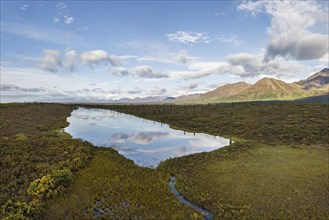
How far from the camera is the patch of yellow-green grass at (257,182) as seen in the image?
23.0 m

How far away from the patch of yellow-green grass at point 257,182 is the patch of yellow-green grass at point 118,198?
Result: 9.64 feet

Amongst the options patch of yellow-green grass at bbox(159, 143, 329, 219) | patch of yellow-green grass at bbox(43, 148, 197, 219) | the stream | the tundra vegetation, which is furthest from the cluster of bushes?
patch of yellow-green grass at bbox(159, 143, 329, 219)

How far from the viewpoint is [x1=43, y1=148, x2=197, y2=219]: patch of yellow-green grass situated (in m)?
21.5

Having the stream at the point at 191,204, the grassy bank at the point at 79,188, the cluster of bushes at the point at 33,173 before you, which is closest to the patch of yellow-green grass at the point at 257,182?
the stream at the point at 191,204

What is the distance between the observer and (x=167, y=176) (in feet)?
106

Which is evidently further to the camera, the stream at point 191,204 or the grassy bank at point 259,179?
the grassy bank at point 259,179

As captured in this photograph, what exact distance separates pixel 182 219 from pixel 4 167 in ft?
81.4

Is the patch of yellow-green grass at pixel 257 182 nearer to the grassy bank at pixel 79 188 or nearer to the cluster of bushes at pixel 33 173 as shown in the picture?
the grassy bank at pixel 79 188

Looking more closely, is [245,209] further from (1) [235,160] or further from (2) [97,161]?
(2) [97,161]

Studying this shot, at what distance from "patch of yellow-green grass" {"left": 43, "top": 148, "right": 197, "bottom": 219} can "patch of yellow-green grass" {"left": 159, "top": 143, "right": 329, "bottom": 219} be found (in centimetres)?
294

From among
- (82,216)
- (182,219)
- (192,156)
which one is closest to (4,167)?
(82,216)

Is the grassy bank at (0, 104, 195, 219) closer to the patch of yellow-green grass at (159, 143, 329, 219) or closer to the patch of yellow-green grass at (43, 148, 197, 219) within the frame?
the patch of yellow-green grass at (43, 148, 197, 219)

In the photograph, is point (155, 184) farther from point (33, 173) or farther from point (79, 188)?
point (33, 173)

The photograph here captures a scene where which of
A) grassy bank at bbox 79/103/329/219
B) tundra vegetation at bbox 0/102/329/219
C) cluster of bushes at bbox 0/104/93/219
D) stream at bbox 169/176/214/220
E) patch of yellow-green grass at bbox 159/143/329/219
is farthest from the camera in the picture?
grassy bank at bbox 79/103/329/219
